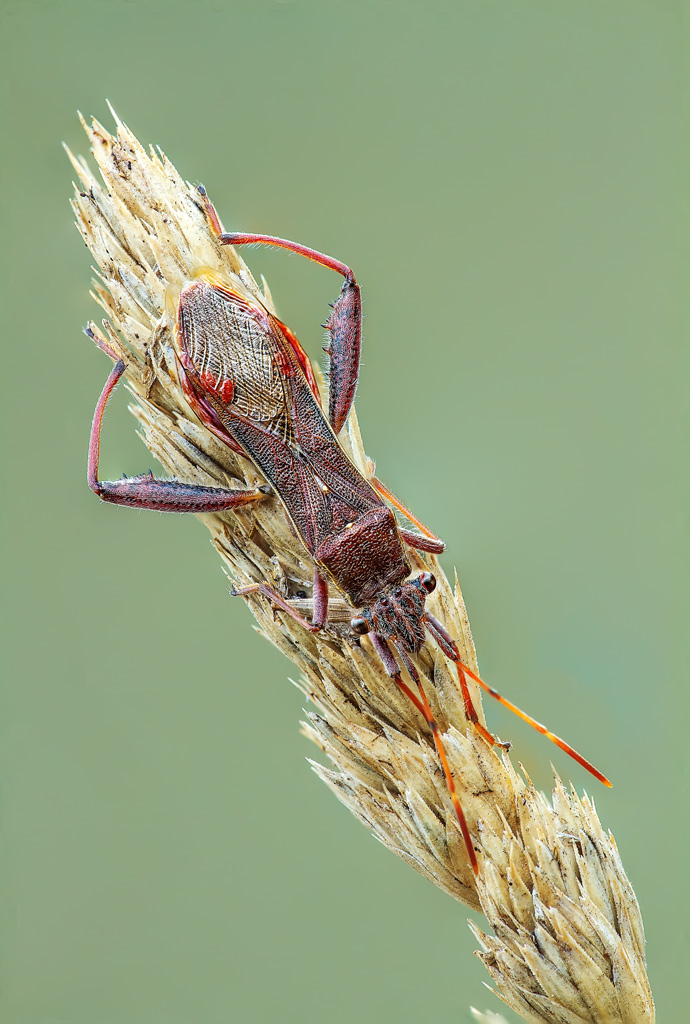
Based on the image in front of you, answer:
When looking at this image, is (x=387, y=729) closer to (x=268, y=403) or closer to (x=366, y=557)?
(x=366, y=557)

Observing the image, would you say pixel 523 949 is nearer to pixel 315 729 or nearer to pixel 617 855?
pixel 617 855

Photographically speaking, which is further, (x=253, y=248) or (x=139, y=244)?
(x=253, y=248)

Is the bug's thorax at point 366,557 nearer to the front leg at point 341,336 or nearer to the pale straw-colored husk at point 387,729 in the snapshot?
the pale straw-colored husk at point 387,729

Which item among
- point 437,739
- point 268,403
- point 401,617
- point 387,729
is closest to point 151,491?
point 268,403

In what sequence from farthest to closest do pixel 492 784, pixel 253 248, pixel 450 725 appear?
pixel 253 248, pixel 450 725, pixel 492 784

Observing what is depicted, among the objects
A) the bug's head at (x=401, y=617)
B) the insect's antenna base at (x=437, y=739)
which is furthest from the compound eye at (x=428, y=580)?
the insect's antenna base at (x=437, y=739)

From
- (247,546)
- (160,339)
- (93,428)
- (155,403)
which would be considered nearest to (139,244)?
(160,339)
